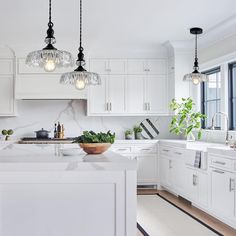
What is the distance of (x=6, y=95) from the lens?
21.2 ft

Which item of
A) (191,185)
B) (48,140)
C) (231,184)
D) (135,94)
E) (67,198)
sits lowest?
(191,185)

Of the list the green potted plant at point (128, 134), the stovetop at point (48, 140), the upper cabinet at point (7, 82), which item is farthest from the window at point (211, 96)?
the upper cabinet at point (7, 82)

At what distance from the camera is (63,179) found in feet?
7.98

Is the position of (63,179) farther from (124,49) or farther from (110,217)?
(124,49)

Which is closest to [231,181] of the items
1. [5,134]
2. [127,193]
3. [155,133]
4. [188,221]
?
[188,221]

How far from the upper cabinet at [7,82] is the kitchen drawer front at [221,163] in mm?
3576

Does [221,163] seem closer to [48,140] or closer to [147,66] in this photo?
[147,66]

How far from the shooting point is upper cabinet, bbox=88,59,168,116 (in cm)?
666

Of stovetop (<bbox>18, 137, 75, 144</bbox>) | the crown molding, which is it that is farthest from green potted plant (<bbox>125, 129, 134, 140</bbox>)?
the crown molding

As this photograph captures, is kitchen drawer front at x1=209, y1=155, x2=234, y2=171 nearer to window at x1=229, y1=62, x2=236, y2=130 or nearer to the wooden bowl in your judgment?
window at x1=229, y1=62, x2=236, y2=130

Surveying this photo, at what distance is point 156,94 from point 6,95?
257 cm

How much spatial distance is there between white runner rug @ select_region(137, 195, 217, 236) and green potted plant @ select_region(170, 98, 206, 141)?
121 cm

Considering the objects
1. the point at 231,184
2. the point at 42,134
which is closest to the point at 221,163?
the point at 231,184

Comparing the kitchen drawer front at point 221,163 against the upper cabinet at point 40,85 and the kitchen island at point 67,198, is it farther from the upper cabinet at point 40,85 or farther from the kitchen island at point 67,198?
the upper cabinet at point 40,85
